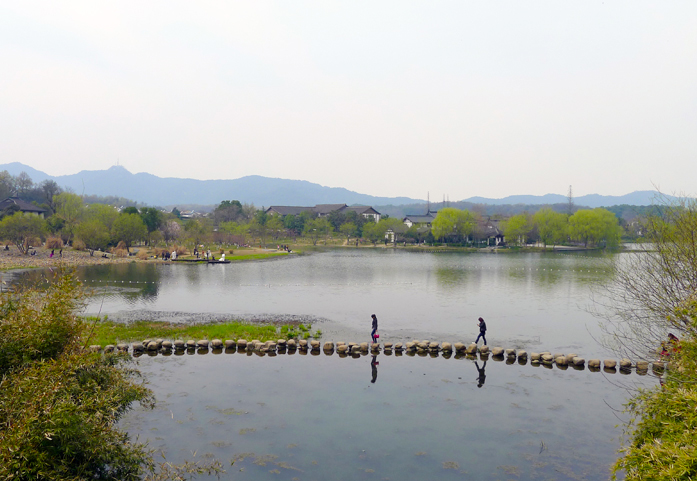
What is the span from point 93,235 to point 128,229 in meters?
5.53

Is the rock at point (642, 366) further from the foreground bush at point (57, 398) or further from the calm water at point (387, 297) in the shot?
the foreground bush at point (57, 398)

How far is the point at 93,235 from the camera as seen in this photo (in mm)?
62250

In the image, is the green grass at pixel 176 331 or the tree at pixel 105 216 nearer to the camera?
the green grass at pixel 176 331

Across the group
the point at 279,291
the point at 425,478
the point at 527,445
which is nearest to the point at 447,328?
the point at 527,445

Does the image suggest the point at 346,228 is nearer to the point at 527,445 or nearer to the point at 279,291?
the point at 279,291

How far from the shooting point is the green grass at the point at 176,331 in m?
20.9

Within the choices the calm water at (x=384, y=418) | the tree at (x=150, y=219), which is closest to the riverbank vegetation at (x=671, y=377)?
the calm water at (x=384, y=418)

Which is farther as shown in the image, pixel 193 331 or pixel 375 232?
pixel 375 232

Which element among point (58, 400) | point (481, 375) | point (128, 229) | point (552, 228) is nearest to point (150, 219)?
point (128, 229)

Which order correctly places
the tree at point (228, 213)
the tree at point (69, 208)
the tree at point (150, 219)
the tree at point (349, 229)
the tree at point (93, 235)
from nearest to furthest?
the tree at point (93, 235) → the tree at point (69, 208) → the tree at point (150, 219) → the tree at point (349, 229) → the tree at point (228, 213)

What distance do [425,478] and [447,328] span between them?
45.7 ft

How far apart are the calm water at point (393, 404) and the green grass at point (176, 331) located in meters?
2.14

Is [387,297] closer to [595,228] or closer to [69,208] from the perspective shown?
[69,208]

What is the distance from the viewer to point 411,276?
151 feet
